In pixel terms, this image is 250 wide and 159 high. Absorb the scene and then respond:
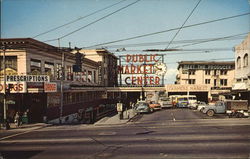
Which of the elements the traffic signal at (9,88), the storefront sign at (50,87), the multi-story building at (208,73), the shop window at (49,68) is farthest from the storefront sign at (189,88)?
the traffic signal at (9,88)

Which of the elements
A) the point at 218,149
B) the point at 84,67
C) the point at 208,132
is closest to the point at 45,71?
the point at 84,67

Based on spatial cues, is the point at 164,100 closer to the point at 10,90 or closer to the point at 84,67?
the point at 84,67

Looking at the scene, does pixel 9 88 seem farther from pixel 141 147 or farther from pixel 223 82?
pixel 223 82

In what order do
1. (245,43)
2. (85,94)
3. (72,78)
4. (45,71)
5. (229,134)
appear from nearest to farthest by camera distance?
(229,134)
(45,71)
(245,43)
(72,78)
(85,94)

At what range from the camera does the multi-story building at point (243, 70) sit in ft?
104

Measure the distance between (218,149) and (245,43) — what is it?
2714 cm

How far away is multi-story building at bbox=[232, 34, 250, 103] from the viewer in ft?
104

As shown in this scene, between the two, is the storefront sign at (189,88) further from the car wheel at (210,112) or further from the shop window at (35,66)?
the shop window at (35,66)

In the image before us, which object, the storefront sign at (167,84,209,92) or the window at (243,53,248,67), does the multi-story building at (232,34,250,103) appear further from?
the storefront sign at (167,84,209,92)

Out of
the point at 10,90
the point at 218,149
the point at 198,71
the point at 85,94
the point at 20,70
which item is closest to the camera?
the point at 218,149

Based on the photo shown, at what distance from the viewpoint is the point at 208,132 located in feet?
52.4

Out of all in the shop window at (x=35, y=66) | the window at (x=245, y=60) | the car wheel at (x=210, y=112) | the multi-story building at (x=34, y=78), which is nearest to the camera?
the multi-story building at (x=34, y=78)

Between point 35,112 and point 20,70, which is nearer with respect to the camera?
point 20,70

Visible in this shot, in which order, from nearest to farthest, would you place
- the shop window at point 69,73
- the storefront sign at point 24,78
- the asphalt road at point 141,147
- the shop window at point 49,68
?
the asphalt road at point 141,147
the storefront sign at point 24,78
the shop window at point 49,68
the shop window at point 69,73
